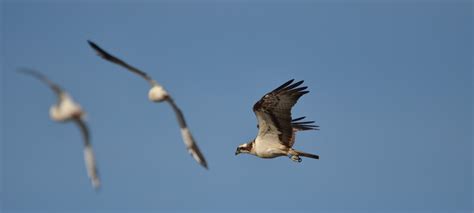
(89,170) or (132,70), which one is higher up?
(132,70)

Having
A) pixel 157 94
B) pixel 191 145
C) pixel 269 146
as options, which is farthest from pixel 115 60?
pixel 269 146

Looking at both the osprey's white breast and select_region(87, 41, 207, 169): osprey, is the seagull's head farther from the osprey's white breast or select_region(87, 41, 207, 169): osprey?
the osprey's white breast

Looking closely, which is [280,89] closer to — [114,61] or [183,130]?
[183,130]

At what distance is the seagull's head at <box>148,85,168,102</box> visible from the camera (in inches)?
742

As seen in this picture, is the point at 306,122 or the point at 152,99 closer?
the point at 152,99

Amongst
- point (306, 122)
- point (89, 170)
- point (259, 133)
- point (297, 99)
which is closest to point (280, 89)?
point (297, 99)

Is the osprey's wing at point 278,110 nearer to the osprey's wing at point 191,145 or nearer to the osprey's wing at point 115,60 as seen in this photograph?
the osprey's wing at point 191,145

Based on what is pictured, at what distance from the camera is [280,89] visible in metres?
22.7

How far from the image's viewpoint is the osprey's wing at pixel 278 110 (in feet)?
74.5

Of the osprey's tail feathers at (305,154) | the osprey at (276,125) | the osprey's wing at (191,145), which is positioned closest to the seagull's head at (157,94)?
the osprey's wing at (191,145)

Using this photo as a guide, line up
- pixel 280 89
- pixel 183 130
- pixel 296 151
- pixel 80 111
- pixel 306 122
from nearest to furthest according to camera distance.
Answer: pixel 80 111 → pixel 183 130 → pixel 280 89 → pixel 296 151 → pixel 306 122

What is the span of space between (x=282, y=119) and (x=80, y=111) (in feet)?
28.8

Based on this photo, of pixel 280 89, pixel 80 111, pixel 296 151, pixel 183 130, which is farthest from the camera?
pixel 296 151

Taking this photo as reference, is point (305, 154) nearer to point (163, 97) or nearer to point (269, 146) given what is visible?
point (269, 146)
